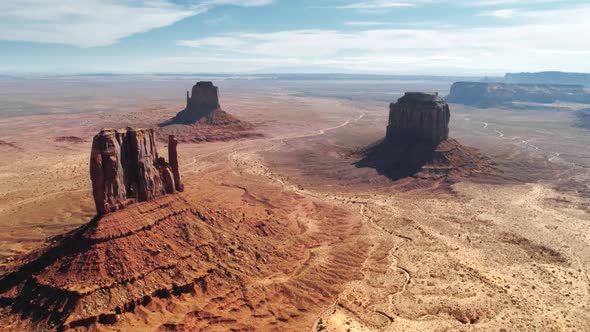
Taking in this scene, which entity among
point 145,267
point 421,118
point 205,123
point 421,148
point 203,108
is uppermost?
point 421,118

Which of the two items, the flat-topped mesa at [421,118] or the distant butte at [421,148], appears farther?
the flat-topped mesa at [421,118]

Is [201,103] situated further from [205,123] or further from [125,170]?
[125,170]

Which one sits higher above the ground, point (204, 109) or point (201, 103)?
point (201, 103)

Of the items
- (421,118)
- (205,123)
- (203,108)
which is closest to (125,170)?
(421,118)

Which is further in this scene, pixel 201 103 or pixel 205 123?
pixel 201 103

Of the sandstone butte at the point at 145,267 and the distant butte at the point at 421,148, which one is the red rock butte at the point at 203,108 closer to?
the distant butte at the point at 421,148

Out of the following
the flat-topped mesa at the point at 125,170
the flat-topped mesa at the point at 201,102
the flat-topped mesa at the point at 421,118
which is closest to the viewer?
the flat-topped mesa at the point at 125,170

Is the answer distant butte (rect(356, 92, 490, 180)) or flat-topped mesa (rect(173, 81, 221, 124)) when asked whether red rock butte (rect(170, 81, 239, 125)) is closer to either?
flat-topped mesa (rect(173, 81, 221, 124))

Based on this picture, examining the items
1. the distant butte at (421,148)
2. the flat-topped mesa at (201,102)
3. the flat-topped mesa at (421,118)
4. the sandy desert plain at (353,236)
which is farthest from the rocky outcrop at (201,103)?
the flat-topped mesa at (421,118)
